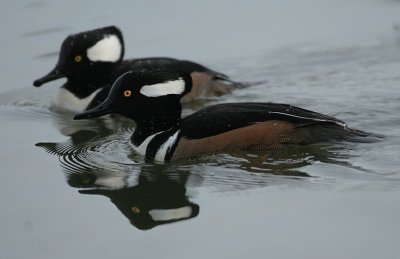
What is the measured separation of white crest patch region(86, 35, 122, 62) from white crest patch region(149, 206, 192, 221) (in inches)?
182

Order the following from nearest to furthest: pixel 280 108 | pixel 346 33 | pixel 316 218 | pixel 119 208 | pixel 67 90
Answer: pixel 316 218 < pixel 119 208 < pixel 280 108 < pixel 67 90 < pixel 346 33

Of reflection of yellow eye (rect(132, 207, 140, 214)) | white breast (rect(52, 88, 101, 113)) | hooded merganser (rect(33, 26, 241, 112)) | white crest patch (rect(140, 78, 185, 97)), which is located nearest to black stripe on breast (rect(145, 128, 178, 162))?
white crest patch (rect(140, 78, 185, 97))

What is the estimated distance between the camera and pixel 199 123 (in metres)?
8.62

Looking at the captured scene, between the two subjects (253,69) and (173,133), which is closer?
(173,133)

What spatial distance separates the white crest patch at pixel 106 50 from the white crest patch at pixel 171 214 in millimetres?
4614

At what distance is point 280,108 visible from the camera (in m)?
8.67

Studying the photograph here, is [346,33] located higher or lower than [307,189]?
higher

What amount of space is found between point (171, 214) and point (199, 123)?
1560 mm

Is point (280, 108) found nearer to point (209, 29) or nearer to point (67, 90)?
point (67, 90)

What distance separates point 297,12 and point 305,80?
9.59ft

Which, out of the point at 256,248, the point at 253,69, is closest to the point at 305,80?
the point at 253,69

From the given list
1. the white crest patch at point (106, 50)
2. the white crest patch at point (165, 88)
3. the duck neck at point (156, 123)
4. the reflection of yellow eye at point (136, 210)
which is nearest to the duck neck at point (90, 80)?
the white crest patch at point (106, 50)

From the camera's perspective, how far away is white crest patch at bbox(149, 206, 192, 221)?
7168 mm

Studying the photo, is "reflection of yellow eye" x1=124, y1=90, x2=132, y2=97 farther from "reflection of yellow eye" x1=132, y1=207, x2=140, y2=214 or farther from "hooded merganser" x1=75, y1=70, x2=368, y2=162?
"reflection of yellow eye" x1=132, y1=207, x2=140, y2=214
